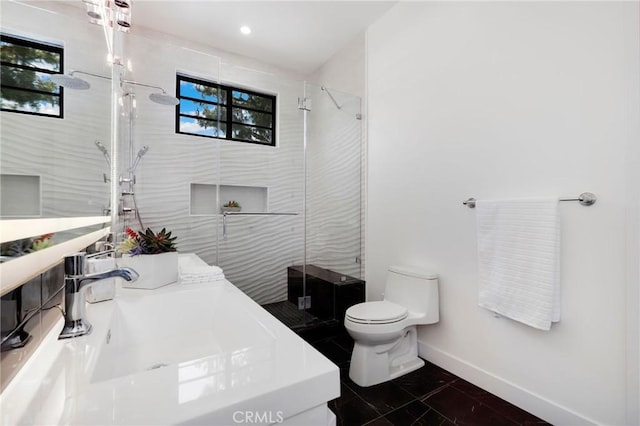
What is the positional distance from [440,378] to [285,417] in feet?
5.83

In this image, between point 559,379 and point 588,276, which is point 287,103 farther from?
point 559,379

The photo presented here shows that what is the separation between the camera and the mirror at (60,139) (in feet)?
2.18

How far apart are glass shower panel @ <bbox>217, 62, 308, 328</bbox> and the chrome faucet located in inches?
74.7

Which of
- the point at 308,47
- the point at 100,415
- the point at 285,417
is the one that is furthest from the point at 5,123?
the point at 308,47

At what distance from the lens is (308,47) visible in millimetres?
3117

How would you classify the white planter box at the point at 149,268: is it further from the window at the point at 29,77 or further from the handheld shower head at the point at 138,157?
the handheld shower head at the point at 138,157

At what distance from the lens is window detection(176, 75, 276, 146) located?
9.09 feet

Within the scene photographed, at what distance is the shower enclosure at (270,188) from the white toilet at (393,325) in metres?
0.70

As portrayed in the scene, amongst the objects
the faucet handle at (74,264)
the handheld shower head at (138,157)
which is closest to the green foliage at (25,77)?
A: the faucet handle at (74,264)

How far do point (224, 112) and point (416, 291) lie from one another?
238 cm

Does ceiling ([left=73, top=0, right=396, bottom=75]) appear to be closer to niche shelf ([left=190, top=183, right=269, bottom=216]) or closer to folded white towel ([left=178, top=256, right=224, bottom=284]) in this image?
niche shelf ([left=190, top=183, right=269, bottom=216])

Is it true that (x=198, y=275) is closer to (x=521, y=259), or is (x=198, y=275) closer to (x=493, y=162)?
(x=521, y=259)

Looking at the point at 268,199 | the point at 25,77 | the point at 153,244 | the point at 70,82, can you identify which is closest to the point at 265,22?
the point at 268,199

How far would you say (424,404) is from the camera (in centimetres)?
170
